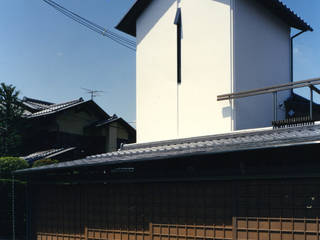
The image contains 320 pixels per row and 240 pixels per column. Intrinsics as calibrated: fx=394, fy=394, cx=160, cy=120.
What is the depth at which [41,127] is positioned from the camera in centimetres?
2617

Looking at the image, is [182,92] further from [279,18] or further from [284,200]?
[284,200]

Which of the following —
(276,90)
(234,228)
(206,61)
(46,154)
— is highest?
(206,61)

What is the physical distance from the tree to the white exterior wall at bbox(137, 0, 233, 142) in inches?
437

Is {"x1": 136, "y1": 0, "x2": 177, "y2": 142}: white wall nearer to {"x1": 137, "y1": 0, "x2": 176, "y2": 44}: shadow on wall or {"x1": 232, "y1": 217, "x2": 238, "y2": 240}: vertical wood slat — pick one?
{"x1": 137, "y1": 0, "x2": 176, "y2": 44}: shadow on wall

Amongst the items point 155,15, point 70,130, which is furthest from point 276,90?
point 70,130

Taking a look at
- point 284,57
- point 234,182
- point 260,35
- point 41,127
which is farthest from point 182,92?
point 41,127

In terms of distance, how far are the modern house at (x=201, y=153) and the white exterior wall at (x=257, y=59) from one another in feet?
0.13

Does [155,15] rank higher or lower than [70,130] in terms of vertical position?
higher

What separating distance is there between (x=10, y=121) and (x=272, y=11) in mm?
16081

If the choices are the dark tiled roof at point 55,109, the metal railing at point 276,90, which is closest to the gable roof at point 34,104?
the dark tiled roof at point 55,109

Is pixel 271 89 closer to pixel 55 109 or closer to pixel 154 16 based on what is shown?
pixel 154 16

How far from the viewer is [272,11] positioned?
14234 millimetres

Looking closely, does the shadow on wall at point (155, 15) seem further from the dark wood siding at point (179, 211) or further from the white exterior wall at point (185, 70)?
the dark wood siding at point (179, 211)

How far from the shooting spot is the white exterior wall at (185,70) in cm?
1250
